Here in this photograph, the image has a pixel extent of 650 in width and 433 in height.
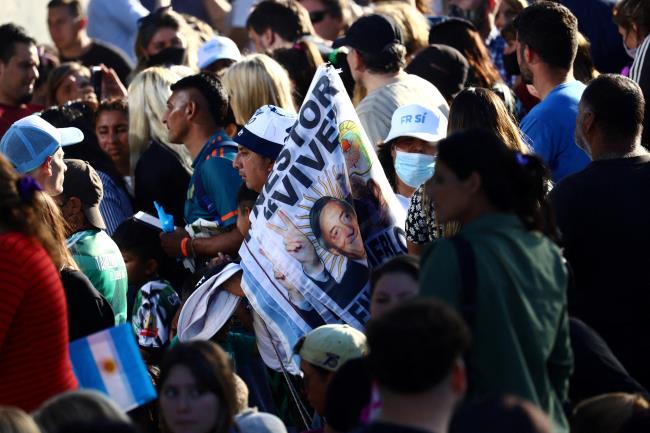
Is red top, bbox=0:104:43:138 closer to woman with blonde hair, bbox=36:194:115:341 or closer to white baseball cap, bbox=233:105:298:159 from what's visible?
white baseball cap, bbox=233:105:298:159

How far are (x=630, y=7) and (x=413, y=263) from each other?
145 inches

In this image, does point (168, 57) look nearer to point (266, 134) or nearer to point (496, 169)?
point (266, 134)

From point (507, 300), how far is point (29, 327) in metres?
1.71

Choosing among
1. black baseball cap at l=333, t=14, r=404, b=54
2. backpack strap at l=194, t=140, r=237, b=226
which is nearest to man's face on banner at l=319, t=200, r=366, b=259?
backpack strap at l=194, t=140, r=237, b=226

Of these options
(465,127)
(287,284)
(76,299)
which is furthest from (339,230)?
(76,299)

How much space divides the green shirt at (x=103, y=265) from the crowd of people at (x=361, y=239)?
1 centimetres

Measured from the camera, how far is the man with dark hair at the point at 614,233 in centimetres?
551

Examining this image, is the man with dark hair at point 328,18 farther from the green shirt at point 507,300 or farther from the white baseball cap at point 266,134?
the green shirt at point 507,300

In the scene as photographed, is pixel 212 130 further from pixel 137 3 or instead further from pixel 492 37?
pixel 137 3

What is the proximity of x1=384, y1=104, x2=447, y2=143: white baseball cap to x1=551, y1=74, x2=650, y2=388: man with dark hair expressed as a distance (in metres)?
1.07

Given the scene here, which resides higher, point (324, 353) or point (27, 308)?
point (27, 308)

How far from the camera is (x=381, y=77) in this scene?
26.1ft

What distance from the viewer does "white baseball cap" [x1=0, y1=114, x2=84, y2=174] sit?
6.52 metres

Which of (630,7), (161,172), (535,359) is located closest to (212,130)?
(161,172)
